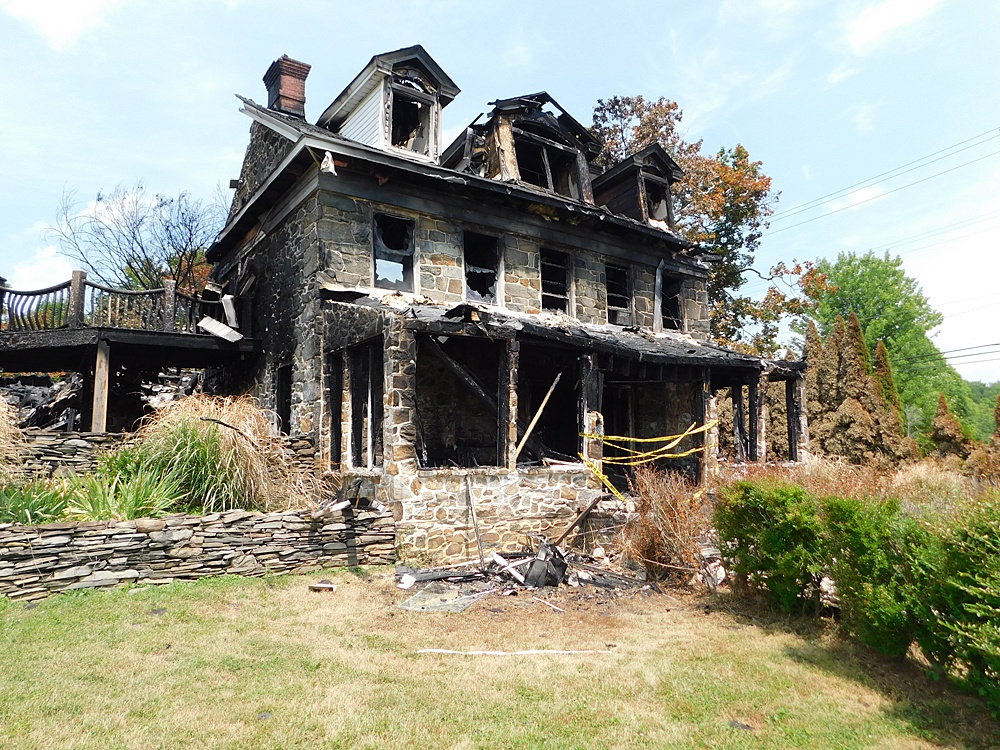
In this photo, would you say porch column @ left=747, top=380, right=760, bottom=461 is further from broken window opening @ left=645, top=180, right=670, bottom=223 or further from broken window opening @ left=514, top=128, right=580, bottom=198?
broken window opening @ left=514, top=128, right=580, bottom=198

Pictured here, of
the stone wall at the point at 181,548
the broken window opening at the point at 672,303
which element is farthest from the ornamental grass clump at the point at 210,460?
the broken window opening at the point at 672,303

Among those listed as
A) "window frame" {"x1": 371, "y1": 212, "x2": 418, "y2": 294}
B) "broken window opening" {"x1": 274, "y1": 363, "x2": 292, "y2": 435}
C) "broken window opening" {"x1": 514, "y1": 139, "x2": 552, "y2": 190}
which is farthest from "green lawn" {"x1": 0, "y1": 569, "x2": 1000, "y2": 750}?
"broken window opening" {"x1": 514, "y1": 139, "x2": 552, "y2": 190}

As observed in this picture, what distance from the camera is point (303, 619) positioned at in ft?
22.0

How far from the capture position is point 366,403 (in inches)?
425

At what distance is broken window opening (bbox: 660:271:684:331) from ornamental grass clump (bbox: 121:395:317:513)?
10.7m

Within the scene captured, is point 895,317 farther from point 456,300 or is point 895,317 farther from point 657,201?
point 456,300

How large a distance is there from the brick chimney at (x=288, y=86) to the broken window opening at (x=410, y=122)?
280cm

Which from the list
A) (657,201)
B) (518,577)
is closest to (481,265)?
(657,201)

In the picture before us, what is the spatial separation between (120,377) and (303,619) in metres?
11.8

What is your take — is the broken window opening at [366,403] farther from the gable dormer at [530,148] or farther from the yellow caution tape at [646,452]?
the gable dormer at [530,148]

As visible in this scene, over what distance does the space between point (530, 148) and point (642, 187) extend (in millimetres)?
3062

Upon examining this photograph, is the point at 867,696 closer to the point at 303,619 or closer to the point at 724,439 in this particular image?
the point at 303,619

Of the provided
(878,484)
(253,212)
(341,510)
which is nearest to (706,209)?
(253,212)

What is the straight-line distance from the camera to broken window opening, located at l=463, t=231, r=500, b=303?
13.2m
